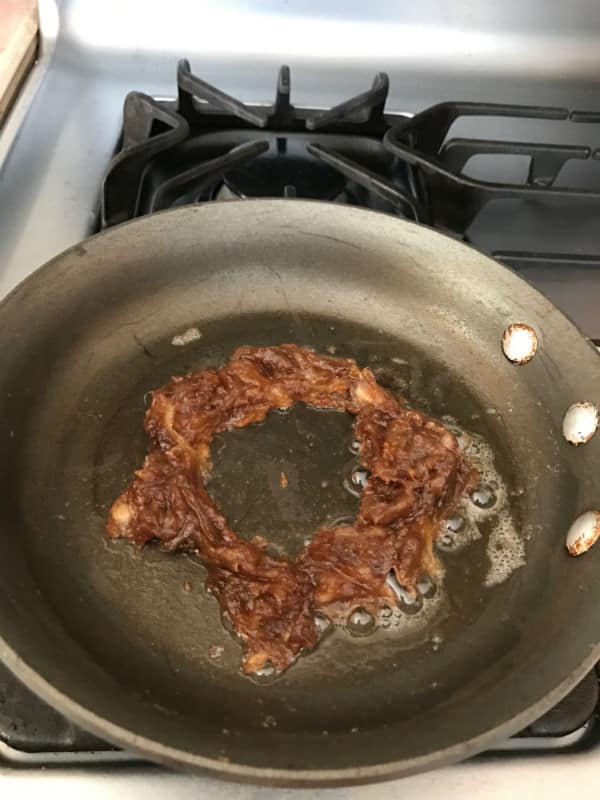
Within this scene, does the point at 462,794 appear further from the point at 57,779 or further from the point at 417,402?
the point at 417,402

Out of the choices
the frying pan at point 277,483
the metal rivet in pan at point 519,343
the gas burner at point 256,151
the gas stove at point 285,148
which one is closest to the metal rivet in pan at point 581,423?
the frying pan at point 277,483

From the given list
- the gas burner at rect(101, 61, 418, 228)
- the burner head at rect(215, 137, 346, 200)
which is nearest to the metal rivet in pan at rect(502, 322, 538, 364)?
the gas burner at rect(101, 61, 418, 228)

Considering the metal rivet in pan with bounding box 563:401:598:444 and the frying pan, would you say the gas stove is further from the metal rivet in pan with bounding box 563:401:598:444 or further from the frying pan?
the metal rivet in pan with bounding box 563:401:598:444

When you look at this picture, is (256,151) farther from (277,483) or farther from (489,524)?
(489,524)

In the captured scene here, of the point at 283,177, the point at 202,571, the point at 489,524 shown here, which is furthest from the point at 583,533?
the point at 283,177

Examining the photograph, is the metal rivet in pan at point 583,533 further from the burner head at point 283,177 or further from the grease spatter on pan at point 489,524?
the burner head at point 283,177

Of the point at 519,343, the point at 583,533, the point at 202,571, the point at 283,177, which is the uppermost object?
the point at 283,177
